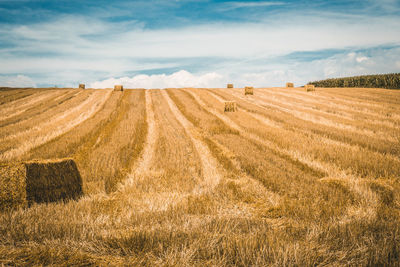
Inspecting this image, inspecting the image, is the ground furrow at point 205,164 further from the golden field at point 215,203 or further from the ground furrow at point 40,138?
the ground furrow at point 40,138

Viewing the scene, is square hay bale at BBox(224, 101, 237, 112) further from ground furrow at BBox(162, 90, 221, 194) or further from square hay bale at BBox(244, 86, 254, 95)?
square hay bale at BBox(244, 86, 254, 95)

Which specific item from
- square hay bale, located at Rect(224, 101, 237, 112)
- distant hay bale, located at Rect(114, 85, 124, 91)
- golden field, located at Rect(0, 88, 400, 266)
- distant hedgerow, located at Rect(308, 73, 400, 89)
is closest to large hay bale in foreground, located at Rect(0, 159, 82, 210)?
golden field, located at Rect(0, 88, 400, 266)

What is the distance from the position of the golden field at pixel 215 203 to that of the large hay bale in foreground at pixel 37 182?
27cm

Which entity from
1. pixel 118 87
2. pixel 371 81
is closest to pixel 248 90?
pixel 118 87

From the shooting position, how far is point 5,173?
12.6 feet

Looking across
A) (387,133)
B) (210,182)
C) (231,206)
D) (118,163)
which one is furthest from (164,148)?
(387,133)

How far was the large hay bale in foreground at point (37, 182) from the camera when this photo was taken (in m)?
3.81

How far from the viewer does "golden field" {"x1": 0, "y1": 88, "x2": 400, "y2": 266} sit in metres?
2.31

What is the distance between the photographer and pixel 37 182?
4.09m

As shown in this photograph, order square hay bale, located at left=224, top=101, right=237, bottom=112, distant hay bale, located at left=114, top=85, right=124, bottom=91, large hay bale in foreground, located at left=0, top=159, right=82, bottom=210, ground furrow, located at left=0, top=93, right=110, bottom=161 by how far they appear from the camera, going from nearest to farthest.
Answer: large hay bale in foreground, located at left=0, top=159, right=82, bottom=210, ground furrow, located at left=0, top=93, right=110, bottom=161, square hay bale, located at left=224, top=101, right=237, bottom=112, distant hay bale, located at left=114, top=85, right=124, bottom=91

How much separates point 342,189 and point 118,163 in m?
5.62

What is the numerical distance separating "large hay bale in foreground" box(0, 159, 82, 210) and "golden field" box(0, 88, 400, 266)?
10.5 inches

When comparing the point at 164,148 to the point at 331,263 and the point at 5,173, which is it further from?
the point at 331,263

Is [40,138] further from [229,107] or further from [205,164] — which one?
[229,107]
